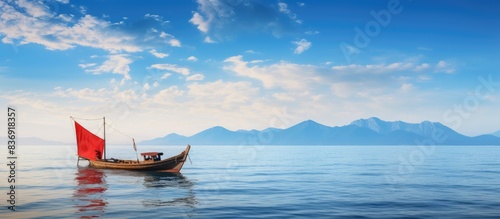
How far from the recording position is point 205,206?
28078 millimetres

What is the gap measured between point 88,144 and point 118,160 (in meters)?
8.02

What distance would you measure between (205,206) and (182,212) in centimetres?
275

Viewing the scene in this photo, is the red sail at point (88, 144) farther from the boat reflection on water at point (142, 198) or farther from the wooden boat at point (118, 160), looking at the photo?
the boat reflection on water at point (142, 198)

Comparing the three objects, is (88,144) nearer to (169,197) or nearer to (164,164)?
(164,164)

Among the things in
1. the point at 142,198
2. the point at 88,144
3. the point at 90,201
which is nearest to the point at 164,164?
the point at 88,144

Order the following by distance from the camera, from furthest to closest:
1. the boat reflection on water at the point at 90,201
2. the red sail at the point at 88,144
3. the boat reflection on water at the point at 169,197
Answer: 1. the red sail at the point at 88,144
2. the boat reflection on water at the point at 169,197
3. the boat reflection on water at the point at 90,201

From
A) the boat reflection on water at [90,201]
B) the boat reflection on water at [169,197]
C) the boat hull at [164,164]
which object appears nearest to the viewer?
the boat reflection on water at [90,201]

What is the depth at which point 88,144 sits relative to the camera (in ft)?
229

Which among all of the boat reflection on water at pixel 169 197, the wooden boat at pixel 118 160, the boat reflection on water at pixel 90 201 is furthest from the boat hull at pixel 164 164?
the boat reflection on water at pixel 90 201

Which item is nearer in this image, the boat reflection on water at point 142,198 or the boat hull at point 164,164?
the boat reflection on water at point 142,198

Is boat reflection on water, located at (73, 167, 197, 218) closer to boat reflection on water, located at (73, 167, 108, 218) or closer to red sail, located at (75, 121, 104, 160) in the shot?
boat reflection on water, located at (73, 167, 108, 218)

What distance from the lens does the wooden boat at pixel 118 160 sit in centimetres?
5809

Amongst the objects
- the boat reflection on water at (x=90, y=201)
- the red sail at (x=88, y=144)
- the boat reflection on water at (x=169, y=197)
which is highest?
the red sail at (x=88, y=144)

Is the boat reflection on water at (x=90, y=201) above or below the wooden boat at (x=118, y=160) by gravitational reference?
below
